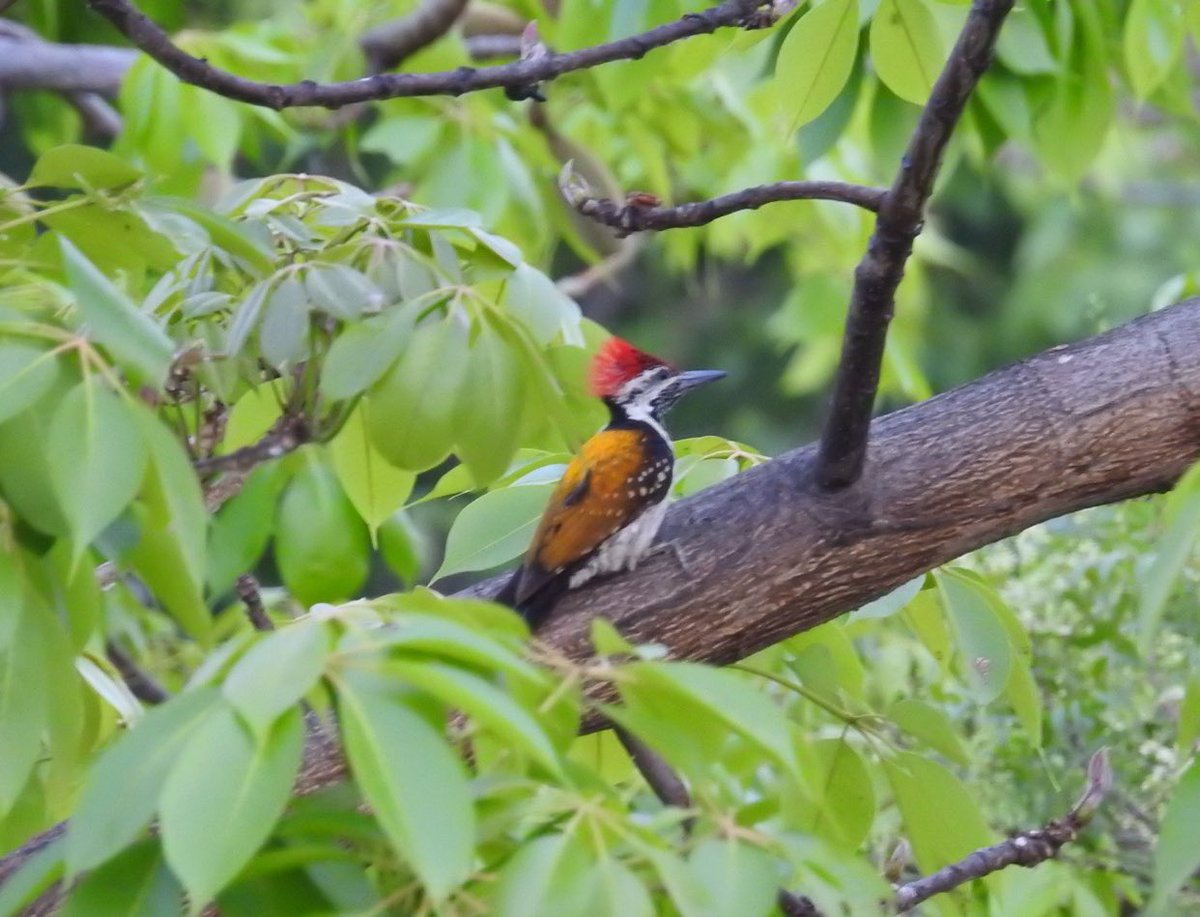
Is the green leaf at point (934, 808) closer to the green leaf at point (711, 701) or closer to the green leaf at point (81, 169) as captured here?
the green leaf at point (711, 701)

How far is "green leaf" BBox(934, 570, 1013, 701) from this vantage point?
167 cm

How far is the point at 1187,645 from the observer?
2223 mm

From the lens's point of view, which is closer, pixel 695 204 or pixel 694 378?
pixel 695 204

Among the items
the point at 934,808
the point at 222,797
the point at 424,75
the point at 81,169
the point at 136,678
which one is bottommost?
the point at 136,678

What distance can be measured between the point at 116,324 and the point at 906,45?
3.69ft

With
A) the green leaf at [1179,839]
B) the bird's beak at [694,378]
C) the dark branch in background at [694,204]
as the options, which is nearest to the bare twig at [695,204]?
the dark branch in background at [694,204]

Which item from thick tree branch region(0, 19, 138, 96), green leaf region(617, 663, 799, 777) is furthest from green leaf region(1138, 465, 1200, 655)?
thick tree branch region(0, 19, 138, 96)

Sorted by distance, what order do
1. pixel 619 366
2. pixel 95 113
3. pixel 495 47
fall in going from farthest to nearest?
pixel 495 47, pixel 95 113, pixel 619 366

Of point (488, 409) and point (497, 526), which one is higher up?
point (488, 409)

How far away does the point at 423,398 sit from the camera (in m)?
1.32

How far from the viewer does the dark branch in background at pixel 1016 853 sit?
1.49m

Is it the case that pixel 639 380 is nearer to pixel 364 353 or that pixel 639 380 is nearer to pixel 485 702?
pixel 364 353

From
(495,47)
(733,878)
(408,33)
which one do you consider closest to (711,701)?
(733,878)

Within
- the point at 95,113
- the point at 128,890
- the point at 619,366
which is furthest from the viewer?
the point at 95,113
